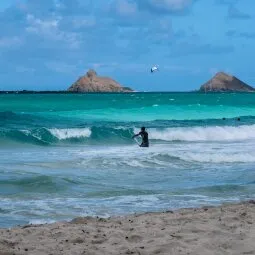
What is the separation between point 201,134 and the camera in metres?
32.2

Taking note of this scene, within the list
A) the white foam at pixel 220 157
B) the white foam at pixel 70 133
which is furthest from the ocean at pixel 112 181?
the white foam at pixel 70 133

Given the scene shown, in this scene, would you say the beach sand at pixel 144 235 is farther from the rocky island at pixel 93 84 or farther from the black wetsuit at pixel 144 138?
the rocky island at pixel 93 84

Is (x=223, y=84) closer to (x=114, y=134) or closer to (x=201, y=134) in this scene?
(x=201, y=134)

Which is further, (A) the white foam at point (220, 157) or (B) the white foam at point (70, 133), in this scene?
(B) the white foam at point (70, 133)

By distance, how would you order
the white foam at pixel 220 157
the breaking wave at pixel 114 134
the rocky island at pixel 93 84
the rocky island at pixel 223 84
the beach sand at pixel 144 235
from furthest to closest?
the rocky island at pixel 223 84
the rocky island at pixel 93 84
the breaking wave at pixel 114 134
the white foam at pixel 220 157
the beach sand at pixel 144 235

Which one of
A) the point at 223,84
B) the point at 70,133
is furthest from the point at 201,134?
the point at 223,84

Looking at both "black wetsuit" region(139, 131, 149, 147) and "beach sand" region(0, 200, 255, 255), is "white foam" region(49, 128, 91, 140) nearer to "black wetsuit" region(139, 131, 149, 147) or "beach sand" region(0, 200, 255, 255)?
"black wetsuit" region(139, 131, 149, 147)

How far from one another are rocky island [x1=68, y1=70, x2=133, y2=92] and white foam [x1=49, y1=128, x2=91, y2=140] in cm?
11601

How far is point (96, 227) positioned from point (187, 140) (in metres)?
22.1

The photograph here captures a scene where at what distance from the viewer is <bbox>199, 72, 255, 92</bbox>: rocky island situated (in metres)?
171

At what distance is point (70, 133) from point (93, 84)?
120147 mm

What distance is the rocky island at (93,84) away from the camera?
147 meters

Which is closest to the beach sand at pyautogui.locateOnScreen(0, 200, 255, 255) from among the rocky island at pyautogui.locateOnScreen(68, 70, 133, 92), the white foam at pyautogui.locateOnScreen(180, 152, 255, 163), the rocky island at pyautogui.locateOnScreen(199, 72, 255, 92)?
the white foam at pyautogui.locateOnScreen(180, 152, 255, 163)

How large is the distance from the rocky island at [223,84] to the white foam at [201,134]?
446 ft
